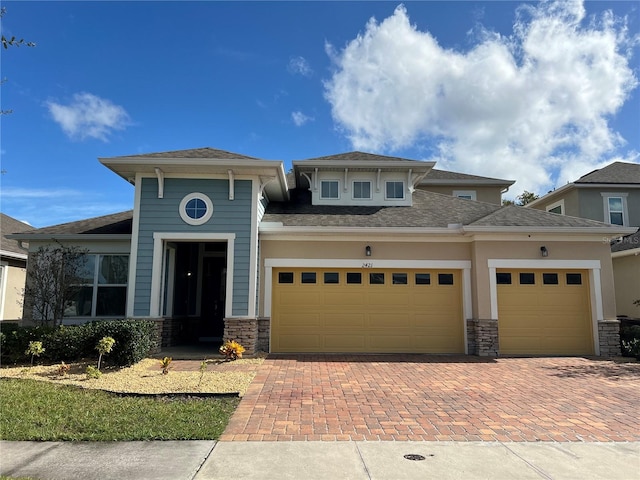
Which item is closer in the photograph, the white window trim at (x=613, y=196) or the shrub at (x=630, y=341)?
the shrub at (x=630, y=341)

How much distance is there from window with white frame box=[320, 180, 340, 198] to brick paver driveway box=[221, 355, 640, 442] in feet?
19.9

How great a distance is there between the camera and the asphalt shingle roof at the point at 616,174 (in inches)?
740

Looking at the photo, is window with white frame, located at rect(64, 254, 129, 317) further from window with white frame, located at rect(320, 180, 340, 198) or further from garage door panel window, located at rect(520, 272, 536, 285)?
garage door panel window, located at rect(520, 272, 536, 285)

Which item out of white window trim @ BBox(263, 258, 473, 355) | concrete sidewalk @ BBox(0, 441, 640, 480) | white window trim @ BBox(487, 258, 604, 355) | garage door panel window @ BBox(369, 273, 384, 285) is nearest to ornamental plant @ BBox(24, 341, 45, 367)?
concrete sidewalk @ BBox(0, 441, 640, 480)

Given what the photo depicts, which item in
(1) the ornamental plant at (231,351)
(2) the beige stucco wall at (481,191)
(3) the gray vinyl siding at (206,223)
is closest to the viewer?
(1) the ornamental plant at (231,351)

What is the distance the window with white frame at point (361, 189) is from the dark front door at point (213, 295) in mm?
5156

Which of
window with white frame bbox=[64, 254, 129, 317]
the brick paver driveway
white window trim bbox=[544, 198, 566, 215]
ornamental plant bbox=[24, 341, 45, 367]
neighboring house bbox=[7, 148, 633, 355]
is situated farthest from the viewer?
white window trim bbox=[544, 198, 566, 215]

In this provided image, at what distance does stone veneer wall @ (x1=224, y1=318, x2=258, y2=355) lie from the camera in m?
10.8

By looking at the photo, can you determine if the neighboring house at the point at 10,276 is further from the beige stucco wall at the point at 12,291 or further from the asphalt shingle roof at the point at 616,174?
the asphalt shingle roof at the point at 616,174

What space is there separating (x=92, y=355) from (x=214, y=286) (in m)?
5.62

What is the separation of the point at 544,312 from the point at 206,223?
9604mm

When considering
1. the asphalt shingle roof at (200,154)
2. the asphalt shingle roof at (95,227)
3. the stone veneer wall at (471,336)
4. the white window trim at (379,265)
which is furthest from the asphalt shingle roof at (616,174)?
the asphalt shingle roof at (95,227)

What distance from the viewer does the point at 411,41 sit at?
Result: 1115cm

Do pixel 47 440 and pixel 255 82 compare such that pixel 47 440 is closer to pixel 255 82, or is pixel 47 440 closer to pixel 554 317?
pixel 255 82
